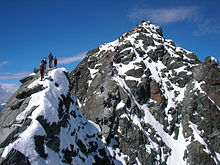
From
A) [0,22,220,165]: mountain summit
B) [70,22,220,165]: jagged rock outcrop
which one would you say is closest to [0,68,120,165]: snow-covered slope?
[0,22,220,165]: mountain summit

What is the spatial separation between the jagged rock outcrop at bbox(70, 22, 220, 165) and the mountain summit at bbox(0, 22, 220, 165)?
24cm

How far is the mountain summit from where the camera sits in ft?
85.7

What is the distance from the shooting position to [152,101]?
6272 centimetres

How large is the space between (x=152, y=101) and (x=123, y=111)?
12.7 m

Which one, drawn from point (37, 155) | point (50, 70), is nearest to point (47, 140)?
point (37, 155)

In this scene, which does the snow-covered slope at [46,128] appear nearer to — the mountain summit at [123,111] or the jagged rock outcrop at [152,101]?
the mountain summit at [123,111]

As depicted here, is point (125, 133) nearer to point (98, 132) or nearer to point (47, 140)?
point (98, 132)

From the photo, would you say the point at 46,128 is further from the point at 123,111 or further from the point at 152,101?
the point at 152,101

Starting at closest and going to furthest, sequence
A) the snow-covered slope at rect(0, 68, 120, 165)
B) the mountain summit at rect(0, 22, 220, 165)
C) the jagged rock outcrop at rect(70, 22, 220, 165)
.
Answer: the snow-covered slope at rect(0, 68, 120, 165)
the mountain summit at rect(0, 22, 220, 165)
the jagged rock outcrop at rect(70, 22, 220, 165)

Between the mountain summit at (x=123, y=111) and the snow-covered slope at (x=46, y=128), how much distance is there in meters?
0.11

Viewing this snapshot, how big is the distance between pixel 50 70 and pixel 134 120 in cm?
2790

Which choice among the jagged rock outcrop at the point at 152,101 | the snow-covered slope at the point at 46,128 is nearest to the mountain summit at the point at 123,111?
the snow-covered slope at the point at 46,128

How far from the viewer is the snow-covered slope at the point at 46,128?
22.5 m

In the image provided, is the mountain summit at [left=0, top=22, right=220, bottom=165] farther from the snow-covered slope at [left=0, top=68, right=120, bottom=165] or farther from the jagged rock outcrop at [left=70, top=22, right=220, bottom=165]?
the jagged rock outcrop at [left=70, top=22, right=220, bottom=165]
